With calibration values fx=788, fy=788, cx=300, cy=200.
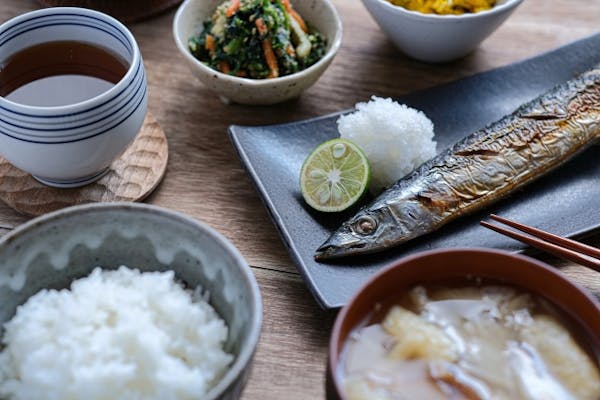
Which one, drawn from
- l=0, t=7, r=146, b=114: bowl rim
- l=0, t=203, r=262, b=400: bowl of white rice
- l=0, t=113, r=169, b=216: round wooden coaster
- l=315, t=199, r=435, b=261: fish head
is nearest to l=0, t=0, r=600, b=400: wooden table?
l=0, t=113, r=169, b=216: round wooden coaster

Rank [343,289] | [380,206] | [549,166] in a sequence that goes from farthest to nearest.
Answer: [549,166] → [380,206] → [343,289]

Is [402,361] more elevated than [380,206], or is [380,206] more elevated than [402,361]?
[402,361]

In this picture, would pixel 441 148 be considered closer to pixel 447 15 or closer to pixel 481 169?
pixel 481 169

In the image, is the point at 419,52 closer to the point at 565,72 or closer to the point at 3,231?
the point at 565,72

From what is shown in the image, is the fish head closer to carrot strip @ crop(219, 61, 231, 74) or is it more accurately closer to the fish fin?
the fish fin

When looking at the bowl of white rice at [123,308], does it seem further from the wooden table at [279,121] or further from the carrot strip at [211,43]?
the carrot strip at [211,43]

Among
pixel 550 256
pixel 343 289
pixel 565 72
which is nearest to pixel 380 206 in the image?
pixel 343 289
